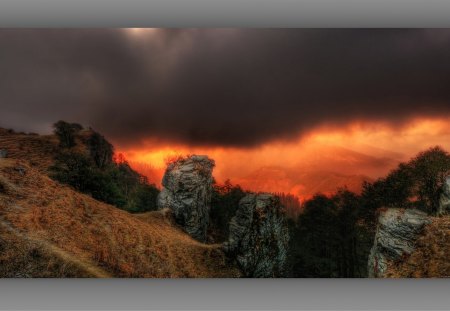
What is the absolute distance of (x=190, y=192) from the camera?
25.6 feet

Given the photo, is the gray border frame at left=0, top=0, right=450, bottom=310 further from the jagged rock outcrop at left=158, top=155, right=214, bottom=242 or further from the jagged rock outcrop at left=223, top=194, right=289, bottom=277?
the jagged rock outcrop at left=158, top=155, right=214, bottom=242

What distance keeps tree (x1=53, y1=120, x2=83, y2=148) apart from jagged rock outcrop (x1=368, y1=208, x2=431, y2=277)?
17.9ft

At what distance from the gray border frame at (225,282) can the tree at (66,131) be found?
172 centimetres

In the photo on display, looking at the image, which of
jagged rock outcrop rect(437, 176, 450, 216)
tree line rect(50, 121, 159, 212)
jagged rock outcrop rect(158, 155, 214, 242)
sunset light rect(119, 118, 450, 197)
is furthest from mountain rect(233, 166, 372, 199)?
tree line rect(50, 121, 159, 212)

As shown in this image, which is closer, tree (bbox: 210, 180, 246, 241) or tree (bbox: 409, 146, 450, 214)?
tree (bbox: 409, 146, 450, 214)

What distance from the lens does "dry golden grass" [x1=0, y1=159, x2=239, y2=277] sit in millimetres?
6016

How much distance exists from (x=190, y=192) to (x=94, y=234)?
84.1 inches

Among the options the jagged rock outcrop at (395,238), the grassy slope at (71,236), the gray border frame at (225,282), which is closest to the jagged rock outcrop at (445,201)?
the jagged rock outcrop at (395,238)

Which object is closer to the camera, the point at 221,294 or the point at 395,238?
the point at 221,294

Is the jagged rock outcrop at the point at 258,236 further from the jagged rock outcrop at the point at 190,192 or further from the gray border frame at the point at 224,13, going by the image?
the gray border frame at the point at 224,13

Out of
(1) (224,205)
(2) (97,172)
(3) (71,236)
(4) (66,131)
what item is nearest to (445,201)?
(1) (224,205)

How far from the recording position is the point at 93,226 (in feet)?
21.5

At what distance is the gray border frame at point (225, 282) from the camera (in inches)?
232

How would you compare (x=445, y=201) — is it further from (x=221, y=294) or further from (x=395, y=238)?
(x=221, y=294)
